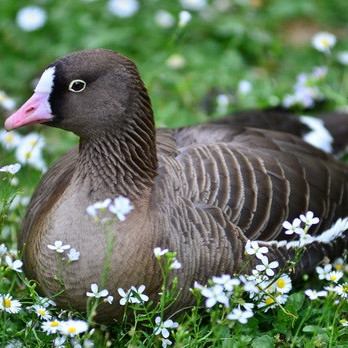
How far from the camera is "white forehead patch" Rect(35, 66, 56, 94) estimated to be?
159 inches

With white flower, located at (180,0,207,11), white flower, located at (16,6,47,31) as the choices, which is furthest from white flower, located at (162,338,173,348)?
white flower, located at (180,0,207,11)

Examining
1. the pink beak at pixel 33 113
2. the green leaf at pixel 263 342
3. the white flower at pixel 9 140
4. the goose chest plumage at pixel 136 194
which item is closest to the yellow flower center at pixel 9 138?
the white flower at pixel 9 140

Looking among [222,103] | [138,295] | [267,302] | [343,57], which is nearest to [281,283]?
[267,302]

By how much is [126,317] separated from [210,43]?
3.97m

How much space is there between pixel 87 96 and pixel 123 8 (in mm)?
3532

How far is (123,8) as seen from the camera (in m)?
7.48

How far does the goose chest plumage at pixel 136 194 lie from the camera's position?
4043mm

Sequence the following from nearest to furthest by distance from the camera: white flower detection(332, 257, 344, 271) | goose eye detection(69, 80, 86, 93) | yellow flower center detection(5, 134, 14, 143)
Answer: goose eye detection(69, 80, 86, 93)
white flower detection(332, 257, 344, 271)
yellow flower center detection(5, 134, 14, 143)

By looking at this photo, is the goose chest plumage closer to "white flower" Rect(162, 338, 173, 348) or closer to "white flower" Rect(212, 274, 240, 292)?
"white flower" Rect(162, 338, 173, 348)

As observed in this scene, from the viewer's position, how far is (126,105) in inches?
164

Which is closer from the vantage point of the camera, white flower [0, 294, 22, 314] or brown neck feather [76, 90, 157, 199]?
white flower [0, 294, 22, 314]

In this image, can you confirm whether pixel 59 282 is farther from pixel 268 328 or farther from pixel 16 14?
pixel 16 14

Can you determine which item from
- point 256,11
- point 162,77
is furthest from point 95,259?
point 256,11

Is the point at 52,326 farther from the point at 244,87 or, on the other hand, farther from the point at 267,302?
the point at 244,87
